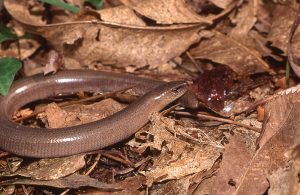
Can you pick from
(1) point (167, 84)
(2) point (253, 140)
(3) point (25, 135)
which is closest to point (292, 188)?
(2) point (253, 140)

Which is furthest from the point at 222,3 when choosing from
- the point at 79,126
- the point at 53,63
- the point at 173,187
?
the point at 173,187

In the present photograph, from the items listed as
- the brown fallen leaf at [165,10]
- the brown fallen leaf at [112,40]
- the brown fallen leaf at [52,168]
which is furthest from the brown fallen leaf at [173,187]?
the brown fallen leaf at [165,10]

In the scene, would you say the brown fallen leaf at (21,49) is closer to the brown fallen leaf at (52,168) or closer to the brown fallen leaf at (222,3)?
the brown fallen leaf at (52,168)

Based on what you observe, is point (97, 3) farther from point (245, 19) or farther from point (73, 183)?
point (73, 183)

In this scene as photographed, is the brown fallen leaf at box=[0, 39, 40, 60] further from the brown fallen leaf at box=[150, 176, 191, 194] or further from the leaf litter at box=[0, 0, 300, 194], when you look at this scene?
the brown fallen leaf at box=[150, 176, 191, 194]

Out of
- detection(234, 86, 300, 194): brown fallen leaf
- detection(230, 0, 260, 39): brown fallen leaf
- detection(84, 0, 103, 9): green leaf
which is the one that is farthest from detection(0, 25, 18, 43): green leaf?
detection(234, 86, 300, 194): brown fallen leaf
